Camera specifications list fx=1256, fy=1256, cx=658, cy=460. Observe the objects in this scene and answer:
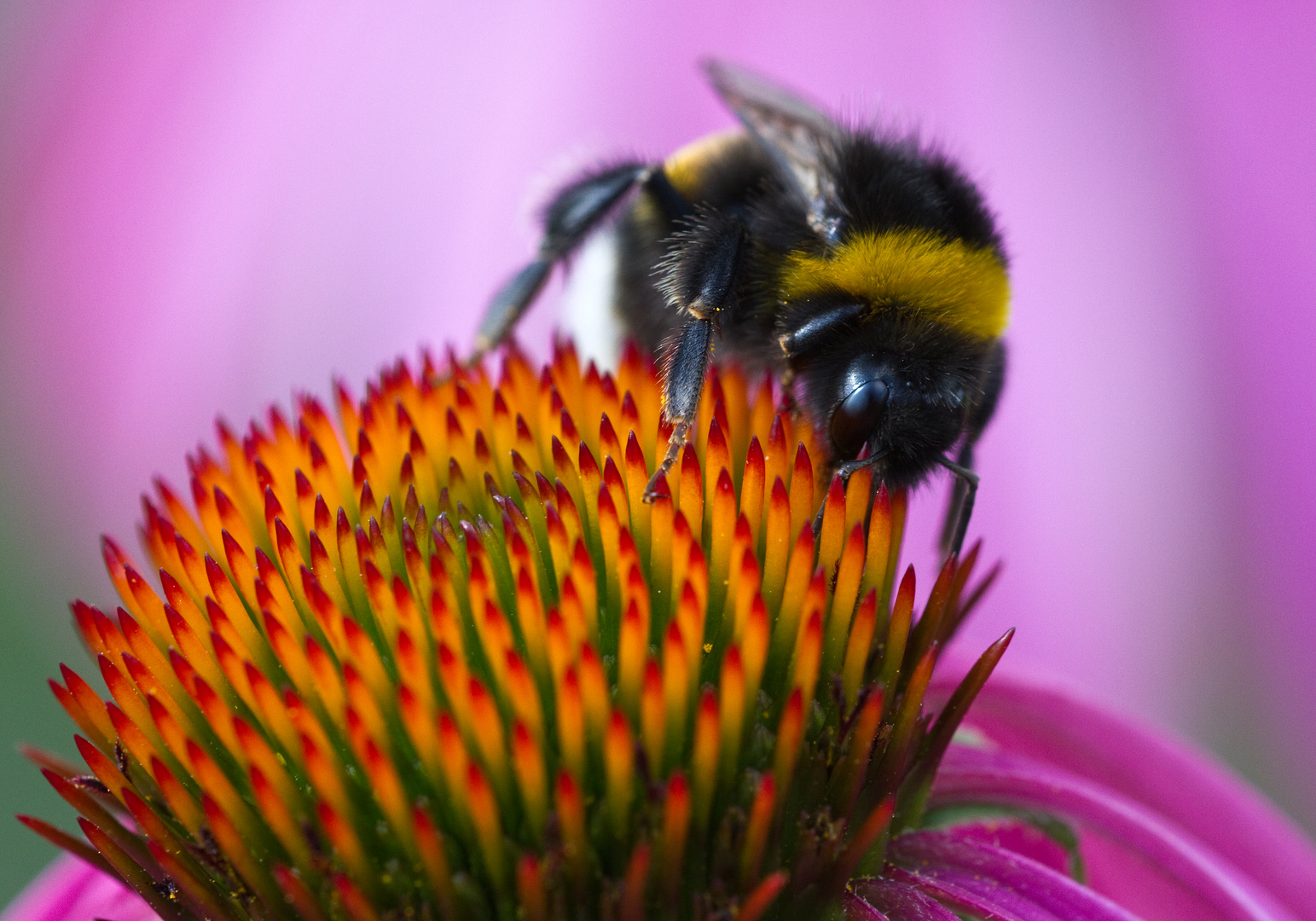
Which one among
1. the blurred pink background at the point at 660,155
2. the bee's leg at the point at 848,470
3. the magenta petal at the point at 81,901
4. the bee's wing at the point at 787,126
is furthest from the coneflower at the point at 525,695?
the blurred pink background at the point at 660,155

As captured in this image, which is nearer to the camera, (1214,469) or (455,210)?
(1214,469)

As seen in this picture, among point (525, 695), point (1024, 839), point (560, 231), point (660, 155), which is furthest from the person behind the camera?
point (660, 155)

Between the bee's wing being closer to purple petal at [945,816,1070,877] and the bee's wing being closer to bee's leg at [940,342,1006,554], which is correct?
bee's leg at [940,342,1006,554]

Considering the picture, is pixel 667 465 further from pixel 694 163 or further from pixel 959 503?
pixel 694 163

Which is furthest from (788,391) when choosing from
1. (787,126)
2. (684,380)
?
(787,126)

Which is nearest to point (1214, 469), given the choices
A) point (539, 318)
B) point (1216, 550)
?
point (1216, 550)

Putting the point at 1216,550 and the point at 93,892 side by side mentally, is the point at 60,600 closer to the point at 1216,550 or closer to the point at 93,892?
the point at 93,892
